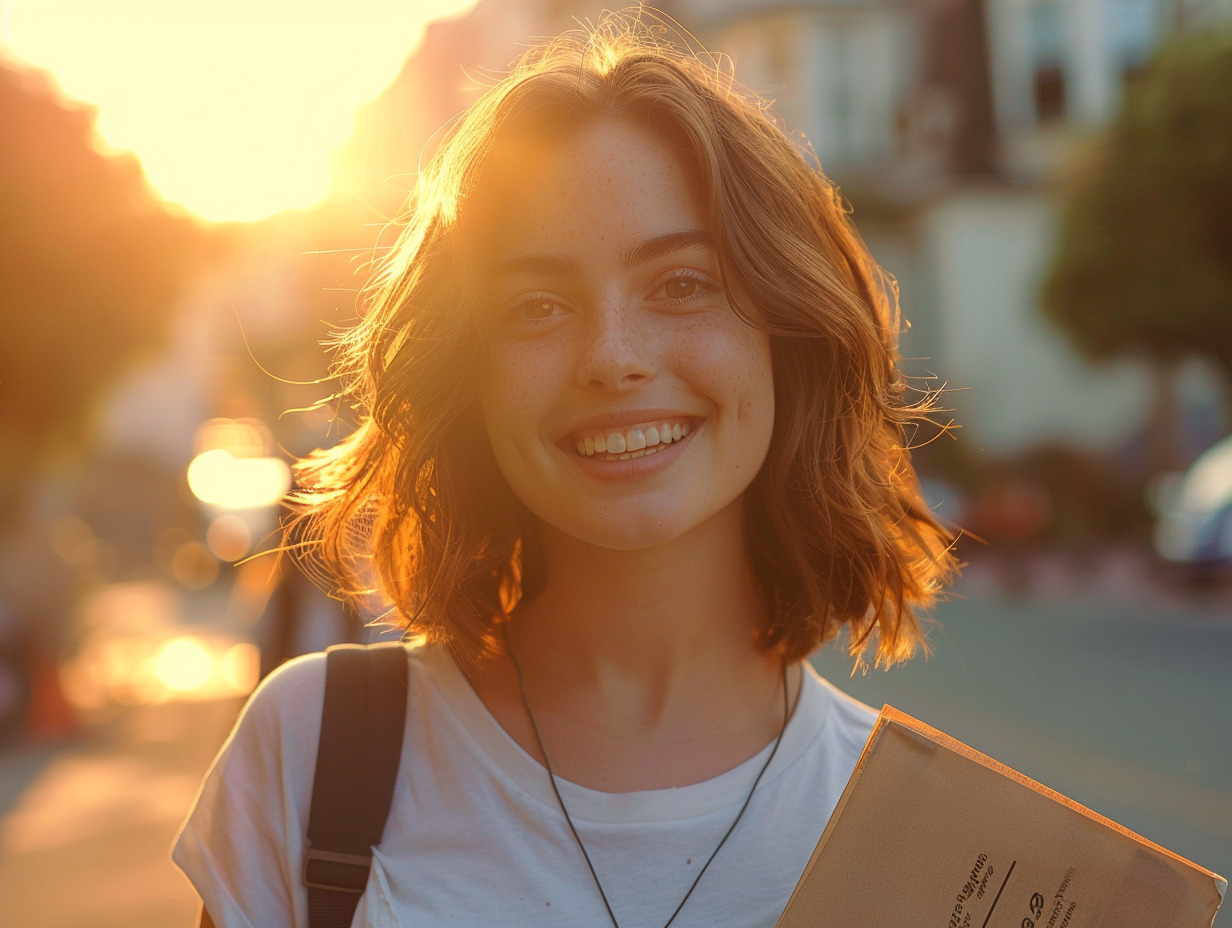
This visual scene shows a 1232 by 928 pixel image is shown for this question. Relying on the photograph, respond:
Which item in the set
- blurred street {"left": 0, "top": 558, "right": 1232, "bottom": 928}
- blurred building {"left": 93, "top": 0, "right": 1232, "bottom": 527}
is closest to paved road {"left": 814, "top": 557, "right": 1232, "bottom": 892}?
blurred street {"left": 0, "top": 558, "right": 1232, "bottom": 928}

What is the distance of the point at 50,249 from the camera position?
10375 millimetres

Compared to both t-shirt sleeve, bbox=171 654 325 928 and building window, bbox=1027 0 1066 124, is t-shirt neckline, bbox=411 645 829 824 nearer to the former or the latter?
t-shirt sleeve, bbox=171 654 325 928

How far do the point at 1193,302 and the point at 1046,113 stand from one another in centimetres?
1144

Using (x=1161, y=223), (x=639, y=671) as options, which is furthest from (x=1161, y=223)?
(x=639, y=671)

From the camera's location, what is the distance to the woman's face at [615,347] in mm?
1659

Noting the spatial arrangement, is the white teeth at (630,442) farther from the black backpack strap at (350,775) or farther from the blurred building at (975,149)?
the blurred building at (975,149)

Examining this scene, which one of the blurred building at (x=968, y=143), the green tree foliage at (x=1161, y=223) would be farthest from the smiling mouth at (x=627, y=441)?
the blurred building at (x=968, y=143)

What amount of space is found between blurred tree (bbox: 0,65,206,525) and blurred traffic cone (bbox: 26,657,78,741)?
1412 mm

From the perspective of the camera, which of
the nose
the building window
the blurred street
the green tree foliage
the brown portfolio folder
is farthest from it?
the building window

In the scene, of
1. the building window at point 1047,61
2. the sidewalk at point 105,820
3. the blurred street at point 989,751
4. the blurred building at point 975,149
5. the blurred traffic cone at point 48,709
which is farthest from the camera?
the building window at point 1047,61

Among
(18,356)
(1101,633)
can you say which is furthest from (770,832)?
(1101,633)

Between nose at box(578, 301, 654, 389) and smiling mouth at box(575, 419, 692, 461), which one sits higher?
nose at box(578, 301, 654, 389)

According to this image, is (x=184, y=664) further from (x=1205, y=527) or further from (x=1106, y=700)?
(x=1205, y=527)

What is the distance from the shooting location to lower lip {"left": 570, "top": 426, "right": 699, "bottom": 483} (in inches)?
65.7
